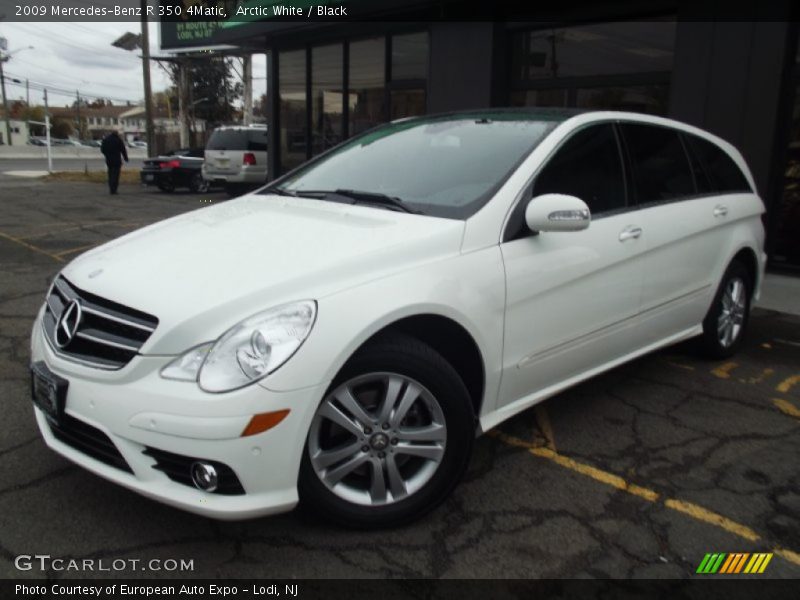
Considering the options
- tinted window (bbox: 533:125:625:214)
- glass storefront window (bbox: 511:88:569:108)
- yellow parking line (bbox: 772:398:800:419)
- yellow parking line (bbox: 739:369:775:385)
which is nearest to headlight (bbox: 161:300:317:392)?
tinted window (bbox: 533:125:625:214)

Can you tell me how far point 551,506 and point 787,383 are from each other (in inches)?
Answer: 94.8

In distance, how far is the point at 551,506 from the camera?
2854 millimetres

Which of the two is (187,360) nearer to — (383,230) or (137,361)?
(137,361)

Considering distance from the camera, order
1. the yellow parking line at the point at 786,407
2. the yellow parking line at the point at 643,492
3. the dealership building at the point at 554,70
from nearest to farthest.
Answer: the yellow parking line at the point at 643,492 < the yellow parking line at the point at 786,407 < the dealership building at the point at 554,70

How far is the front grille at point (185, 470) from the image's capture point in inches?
88.3

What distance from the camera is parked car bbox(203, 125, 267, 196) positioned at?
Result: 15867 millimetres

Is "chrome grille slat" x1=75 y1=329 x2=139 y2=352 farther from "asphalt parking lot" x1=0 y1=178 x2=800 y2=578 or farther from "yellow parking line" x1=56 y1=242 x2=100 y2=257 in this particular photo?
"yellow parking line" x1=56 y1=242 x2=100 y2=257

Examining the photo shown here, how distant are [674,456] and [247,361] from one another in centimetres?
219

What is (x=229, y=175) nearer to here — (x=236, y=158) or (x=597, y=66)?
(x=236, y=158)

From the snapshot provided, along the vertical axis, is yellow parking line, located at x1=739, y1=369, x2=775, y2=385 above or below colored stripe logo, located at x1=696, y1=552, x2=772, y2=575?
above

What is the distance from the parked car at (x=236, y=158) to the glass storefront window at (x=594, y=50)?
7.92 meters

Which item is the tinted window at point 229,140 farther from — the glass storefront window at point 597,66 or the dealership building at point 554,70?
the glass storefront window at point 597,66

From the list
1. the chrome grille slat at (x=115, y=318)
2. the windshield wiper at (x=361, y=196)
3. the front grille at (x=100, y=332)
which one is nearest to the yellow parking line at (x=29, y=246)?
the windshield wiper at (x=361, y=196)

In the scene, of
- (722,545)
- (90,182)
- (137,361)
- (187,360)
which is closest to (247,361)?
(187,360)
